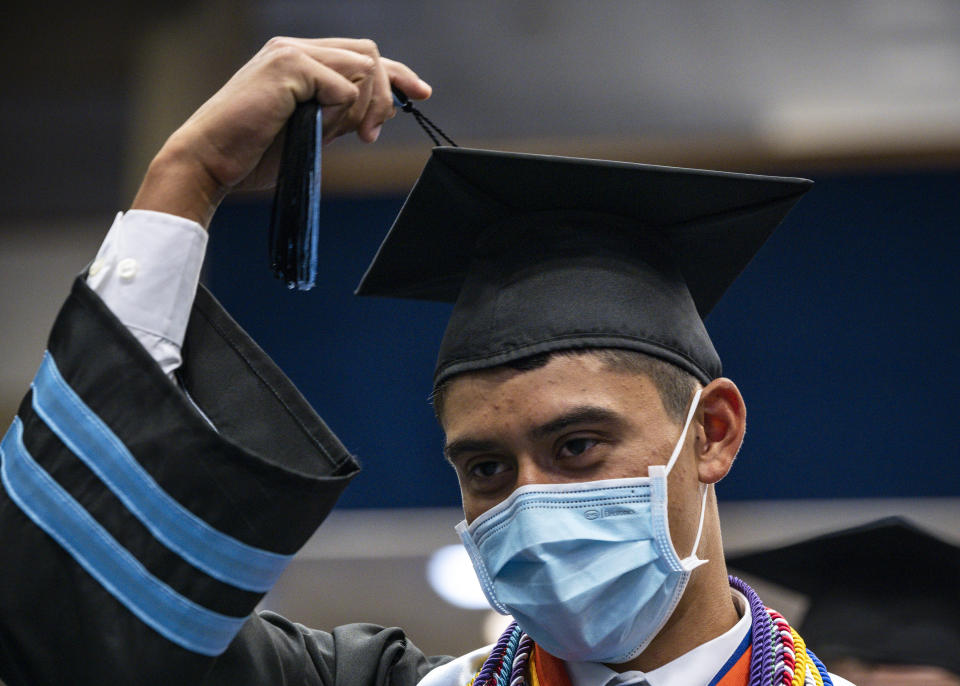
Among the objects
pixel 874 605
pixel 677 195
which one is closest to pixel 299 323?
pixel 874 605

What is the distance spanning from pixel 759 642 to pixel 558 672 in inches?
Answer: 12.7

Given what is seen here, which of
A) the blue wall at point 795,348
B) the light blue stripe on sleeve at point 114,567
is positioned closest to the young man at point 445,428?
the light blue stripe on sleeve at point 114,567

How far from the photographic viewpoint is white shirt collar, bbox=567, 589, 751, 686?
198 cm

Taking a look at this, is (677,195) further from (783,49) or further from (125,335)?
(783,49)

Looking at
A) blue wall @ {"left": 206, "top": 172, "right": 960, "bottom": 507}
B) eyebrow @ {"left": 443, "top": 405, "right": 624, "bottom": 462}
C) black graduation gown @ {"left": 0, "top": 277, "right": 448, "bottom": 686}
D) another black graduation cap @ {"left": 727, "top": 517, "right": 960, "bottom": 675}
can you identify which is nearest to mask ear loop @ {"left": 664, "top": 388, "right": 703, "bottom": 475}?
eyebrow @ {"left": 443, "top": 405, "right": 624, "bottom": 462}

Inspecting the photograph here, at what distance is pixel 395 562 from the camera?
4.86 metres

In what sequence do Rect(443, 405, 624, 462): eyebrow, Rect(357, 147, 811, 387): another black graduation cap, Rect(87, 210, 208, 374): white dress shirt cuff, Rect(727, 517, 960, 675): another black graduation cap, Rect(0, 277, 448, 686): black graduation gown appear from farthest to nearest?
Rect(727, 517, 960, 675): another black graduation cap, Rect(357, 147, 811, 387): another black graduation cap, Rect(443, 405, 624, 462): eyebrow, Rect(87, 210, 208, 374): white dress shirt cuff, Rect(0, 277, 448, 686): black graduation gown

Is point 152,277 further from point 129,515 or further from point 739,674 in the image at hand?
point 739,674

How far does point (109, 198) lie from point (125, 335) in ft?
15.3

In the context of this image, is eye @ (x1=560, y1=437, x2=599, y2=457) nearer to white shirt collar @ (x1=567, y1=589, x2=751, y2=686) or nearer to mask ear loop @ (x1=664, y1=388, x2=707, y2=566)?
mask ear loop @ (x1=664, y1=388, x2=707, y2=566)

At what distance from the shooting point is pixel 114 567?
1.55 metres

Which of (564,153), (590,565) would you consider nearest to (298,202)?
(590,565)

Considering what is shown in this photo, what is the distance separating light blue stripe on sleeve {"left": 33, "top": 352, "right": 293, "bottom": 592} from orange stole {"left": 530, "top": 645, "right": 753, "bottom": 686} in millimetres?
634

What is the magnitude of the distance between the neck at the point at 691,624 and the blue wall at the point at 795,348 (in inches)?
118
